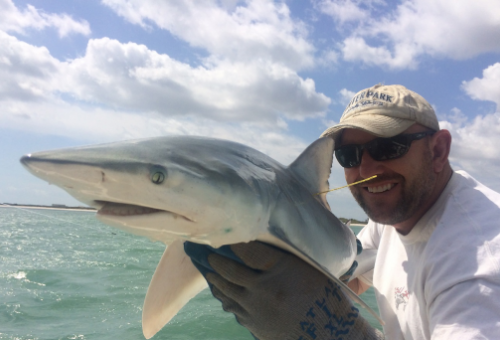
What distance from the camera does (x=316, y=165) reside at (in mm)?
2211

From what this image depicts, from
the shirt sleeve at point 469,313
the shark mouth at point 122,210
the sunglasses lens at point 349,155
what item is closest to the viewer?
the shark mouth at point 122,210

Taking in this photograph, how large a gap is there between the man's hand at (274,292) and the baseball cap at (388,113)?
1.12 meters

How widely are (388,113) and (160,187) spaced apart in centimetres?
176

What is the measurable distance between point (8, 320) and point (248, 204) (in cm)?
546

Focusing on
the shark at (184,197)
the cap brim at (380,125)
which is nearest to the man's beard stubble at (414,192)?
the cap brim at (380,125)

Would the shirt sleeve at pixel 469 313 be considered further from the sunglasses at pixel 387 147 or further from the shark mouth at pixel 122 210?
the shark mouth at pixel 122 210

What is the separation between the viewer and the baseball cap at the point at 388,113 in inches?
89.4

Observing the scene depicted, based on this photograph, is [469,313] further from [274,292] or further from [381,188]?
[381,188]

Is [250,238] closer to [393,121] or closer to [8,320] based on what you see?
[393,121]

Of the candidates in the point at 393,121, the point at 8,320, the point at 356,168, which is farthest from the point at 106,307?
the point at 393,121

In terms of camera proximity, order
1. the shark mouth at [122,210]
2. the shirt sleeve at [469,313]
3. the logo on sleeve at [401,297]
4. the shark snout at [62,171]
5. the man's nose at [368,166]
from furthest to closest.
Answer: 1. the man's nose at [368,166]
2. the logo on sleeve at [401,297]
3. the shirt sleeve at [469,313]
4. the shark mouth at [122,210]
5. the shark snout at [62,171]

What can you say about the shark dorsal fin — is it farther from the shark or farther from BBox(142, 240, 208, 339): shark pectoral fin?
BBox(142, 240, 208, 339): shark pectoral fin

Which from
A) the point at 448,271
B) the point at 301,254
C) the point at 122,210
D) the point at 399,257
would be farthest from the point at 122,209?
the point at 399,257

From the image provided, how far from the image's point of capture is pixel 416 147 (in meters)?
2.29
